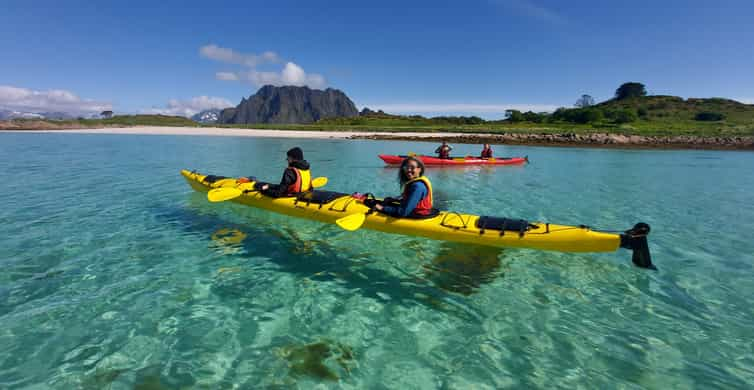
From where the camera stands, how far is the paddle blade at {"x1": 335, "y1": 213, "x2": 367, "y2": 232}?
267 inches

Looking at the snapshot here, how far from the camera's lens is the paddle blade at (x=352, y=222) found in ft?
22.3

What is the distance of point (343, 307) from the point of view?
5.36 m

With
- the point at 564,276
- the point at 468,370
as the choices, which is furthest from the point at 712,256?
the point at 468,370

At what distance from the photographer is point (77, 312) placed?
5.00 m

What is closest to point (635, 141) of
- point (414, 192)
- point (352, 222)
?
point (414, 192)

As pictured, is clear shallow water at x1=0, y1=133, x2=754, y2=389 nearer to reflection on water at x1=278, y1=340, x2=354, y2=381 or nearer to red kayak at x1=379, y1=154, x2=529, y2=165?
reflection on water at x1=278, y1=340, x2=354, y2=381

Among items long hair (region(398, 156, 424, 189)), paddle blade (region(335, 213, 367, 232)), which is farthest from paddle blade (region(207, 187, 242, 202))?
long hair (region(398, 156, 424, 189))

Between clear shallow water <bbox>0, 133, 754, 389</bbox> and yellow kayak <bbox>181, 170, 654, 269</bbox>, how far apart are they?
59cm

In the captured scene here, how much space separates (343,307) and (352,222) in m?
2.02

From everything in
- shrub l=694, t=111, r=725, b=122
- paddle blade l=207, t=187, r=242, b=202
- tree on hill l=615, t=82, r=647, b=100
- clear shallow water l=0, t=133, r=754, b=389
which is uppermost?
tree on hill l=615, t=82, r=647, b=100

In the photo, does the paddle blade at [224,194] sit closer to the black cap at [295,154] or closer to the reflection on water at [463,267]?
the black cap at [295,154]

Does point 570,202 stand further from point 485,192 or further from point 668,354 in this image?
point 668,354

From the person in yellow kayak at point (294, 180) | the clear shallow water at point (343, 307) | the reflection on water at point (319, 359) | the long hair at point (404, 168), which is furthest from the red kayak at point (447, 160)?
the reflection on water at point (319, 359)

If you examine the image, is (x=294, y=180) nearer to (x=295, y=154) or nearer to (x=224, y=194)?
(x=295, y=154)
